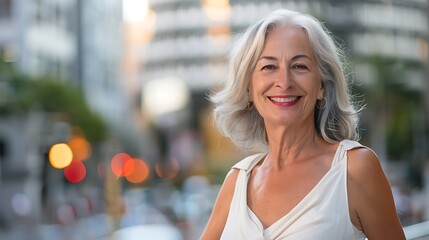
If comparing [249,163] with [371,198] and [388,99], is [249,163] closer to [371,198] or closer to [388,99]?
[371,198]

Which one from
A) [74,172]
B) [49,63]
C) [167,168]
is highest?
[49,63]

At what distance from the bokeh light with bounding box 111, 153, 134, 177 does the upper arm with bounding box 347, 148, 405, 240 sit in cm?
7104

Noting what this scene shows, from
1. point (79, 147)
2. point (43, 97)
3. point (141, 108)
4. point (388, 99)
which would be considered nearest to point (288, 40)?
point (43, 97)

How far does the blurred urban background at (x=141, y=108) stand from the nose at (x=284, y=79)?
0.58 meters

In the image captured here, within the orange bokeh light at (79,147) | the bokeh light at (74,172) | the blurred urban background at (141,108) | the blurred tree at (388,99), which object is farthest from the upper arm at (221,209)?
the bokeh light at (74,172)

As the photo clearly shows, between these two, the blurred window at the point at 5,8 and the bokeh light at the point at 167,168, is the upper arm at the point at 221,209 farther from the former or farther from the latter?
the bokeh light at the point at 167,168

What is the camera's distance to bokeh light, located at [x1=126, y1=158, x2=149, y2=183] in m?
94.8

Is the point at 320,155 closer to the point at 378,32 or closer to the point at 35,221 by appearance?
the point at 35,221

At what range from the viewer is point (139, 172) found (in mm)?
99250

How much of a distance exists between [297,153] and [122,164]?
79.1m

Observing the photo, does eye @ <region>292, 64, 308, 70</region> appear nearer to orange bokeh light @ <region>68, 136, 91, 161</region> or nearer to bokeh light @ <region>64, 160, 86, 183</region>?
orange bokeh light @ <region>68, 136, 91, 161</region>

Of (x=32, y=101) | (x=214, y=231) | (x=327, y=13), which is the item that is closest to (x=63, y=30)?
(x=32, y=101)

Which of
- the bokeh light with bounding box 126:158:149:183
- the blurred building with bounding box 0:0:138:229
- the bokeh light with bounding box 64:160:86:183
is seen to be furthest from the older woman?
the bokeh light with bounding box 126:158:149:183

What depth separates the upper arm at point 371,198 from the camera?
8.41 ft
